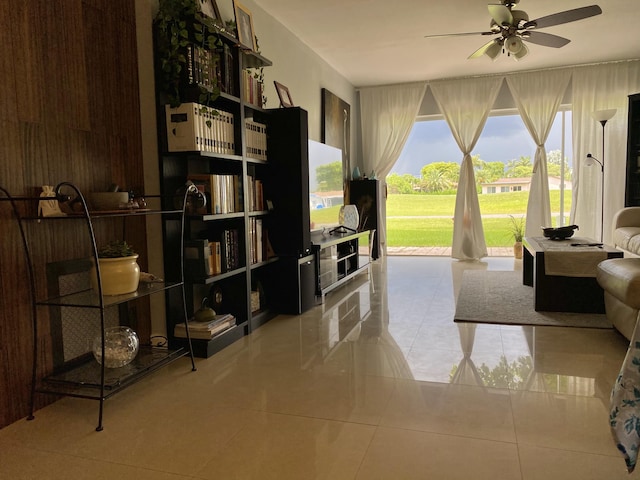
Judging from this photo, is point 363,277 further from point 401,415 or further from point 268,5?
point 401,415

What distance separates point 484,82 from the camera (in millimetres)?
6734

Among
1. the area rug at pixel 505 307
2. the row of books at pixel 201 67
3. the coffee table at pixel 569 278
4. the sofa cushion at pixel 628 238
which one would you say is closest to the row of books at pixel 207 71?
the row of books at pixel 201 67

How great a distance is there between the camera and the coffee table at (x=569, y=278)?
3.50m

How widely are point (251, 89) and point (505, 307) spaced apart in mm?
2579

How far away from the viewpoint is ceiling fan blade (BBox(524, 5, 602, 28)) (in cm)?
360

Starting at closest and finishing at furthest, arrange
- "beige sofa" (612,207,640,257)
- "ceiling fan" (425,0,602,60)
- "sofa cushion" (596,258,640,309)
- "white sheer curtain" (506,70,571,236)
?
"sofa cushion" (596,258,640,309)
"ceiling fan" (425,0,602,60)
"beige sofa" (612,207,640,257)
"white sheer curtain" (506,70,571,236)

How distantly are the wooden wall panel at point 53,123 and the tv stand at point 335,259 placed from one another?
1.80 m

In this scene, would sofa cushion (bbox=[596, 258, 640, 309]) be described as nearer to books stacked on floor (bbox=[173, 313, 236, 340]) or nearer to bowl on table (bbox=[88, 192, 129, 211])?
books stacked on floor (bbox=[173, 313, 236, 340])

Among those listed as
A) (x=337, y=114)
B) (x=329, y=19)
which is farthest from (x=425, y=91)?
(x=329, y=19)

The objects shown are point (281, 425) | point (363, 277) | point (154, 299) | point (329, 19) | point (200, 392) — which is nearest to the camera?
point (281, 425)

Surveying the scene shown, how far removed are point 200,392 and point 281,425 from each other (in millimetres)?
564

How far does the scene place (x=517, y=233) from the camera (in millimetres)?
6867

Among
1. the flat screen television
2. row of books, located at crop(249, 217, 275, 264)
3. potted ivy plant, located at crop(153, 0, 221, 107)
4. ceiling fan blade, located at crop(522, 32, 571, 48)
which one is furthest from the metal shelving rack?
ceiling fan blade, located at crop(522, 32, 571, 48)

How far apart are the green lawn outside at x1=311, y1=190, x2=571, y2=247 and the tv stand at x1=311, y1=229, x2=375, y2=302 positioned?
2299mm
